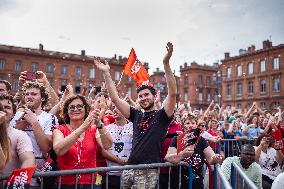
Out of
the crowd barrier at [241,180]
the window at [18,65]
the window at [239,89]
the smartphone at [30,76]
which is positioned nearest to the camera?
the crowd barrier at [241,180]

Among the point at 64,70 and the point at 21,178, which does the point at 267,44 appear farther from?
the point at 21,178

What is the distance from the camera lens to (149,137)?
13.0 feet

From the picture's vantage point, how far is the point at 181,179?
13.9 feet

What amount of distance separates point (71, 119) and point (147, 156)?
1.03 m

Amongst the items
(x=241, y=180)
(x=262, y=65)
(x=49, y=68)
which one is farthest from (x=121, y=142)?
(x=49, y=68)

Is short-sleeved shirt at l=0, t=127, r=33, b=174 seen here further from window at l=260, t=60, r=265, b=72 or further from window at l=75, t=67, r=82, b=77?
window at l=75, t=67, r=82, b=77

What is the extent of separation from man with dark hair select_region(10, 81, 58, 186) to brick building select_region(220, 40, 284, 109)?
49872 millimetres

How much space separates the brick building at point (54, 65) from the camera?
52.7m

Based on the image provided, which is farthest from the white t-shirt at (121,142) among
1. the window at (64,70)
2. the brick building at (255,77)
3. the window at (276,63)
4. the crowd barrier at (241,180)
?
the window at (64,70)

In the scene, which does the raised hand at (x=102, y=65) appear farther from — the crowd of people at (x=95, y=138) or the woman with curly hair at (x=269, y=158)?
the woman with curly hair at (x=269, y=158)

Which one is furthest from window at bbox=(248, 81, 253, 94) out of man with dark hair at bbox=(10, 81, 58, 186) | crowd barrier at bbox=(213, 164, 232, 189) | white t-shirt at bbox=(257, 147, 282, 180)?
man with dark hair at bbox=(10, 81, 58, 186)

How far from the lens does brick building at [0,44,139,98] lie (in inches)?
2073

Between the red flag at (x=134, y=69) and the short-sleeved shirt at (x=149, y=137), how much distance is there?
145 inches

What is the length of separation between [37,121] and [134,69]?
15.4 feet
